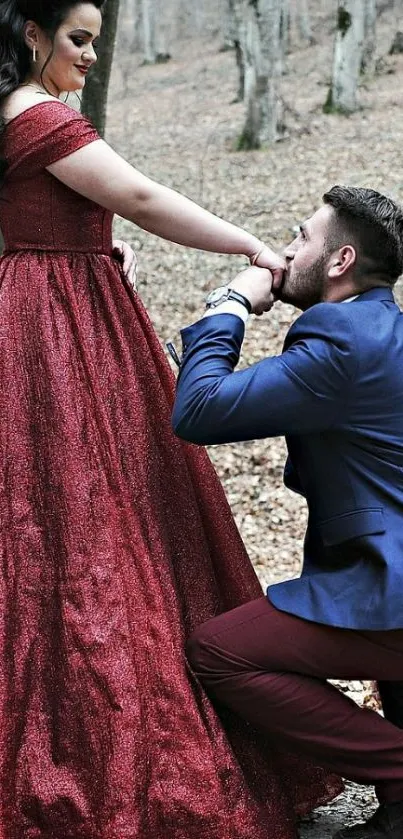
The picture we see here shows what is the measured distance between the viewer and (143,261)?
35.9ft

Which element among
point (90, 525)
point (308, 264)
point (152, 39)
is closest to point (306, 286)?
point (308, 264)

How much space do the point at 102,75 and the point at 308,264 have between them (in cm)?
357

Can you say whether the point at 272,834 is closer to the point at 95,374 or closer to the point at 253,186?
the point at 95,374

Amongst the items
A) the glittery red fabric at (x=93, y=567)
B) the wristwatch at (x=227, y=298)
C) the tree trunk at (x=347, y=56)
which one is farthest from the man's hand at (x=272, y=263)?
the tree trunk at (x=347, y=56)

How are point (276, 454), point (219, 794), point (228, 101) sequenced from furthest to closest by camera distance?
point (228, 101) → point (276, 454) → point (219, 794)

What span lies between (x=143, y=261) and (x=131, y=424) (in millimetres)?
8306

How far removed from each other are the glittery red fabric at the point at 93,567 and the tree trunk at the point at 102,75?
3.12 meters

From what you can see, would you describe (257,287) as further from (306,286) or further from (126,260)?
(126,260)

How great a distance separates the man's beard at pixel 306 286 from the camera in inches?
106

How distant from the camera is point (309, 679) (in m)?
2.65

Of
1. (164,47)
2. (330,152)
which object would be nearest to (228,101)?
(330,152)

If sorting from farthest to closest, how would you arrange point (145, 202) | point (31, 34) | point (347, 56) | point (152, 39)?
1. point (152, 39)
2. point (347, 56)
3. point (31, 34)
4. point (145, 202)

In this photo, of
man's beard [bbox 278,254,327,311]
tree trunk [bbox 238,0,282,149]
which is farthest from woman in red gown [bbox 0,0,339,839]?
tree trunk [bbox 238,0,282,149]

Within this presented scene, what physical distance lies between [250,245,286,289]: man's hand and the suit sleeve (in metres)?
0.26
